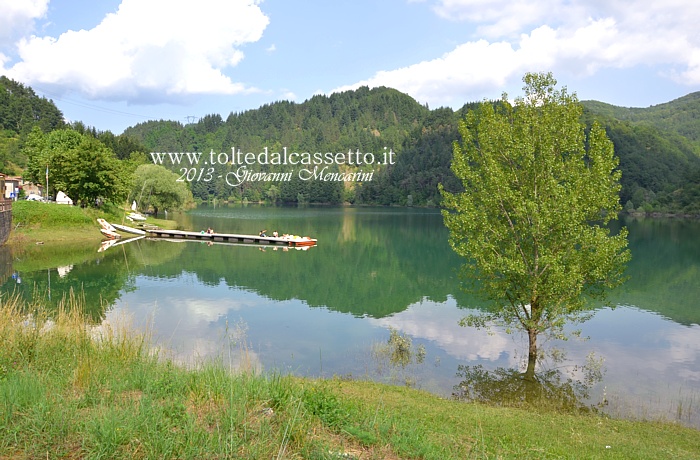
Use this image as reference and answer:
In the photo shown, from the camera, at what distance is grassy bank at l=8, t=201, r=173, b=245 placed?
51.0m

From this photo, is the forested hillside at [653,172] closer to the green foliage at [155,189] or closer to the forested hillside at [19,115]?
the green foliage at [155,189]

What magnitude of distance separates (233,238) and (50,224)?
20.5 m

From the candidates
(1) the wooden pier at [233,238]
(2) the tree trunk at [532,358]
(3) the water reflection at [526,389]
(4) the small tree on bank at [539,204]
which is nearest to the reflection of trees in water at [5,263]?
(1) the wooden pier at [233,238]

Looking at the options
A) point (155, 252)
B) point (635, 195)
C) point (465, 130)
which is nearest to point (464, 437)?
point (465, 130)

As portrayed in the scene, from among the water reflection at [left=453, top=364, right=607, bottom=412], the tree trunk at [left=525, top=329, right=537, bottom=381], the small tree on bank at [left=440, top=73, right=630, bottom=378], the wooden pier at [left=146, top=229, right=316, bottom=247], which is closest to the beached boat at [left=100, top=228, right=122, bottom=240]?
the wooden pier at [left=146, top=229, right=316, bottom=247]

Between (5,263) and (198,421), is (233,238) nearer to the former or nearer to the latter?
(5,263)

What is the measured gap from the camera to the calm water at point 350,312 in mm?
19188

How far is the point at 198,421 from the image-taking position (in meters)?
7.46

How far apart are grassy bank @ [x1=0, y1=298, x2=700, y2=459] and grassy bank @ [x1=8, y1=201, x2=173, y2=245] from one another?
4551cm

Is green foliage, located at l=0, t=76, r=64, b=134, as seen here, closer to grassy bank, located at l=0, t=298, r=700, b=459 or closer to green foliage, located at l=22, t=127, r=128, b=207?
green foliage, located at l=22, t=127, r=128, b=207

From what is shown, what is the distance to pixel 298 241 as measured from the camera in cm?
6078

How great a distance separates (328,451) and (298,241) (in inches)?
2133

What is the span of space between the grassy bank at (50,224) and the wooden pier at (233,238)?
8584 millimetres

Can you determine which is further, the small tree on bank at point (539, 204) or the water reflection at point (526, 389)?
the small tree on bank at point (539, 204)
